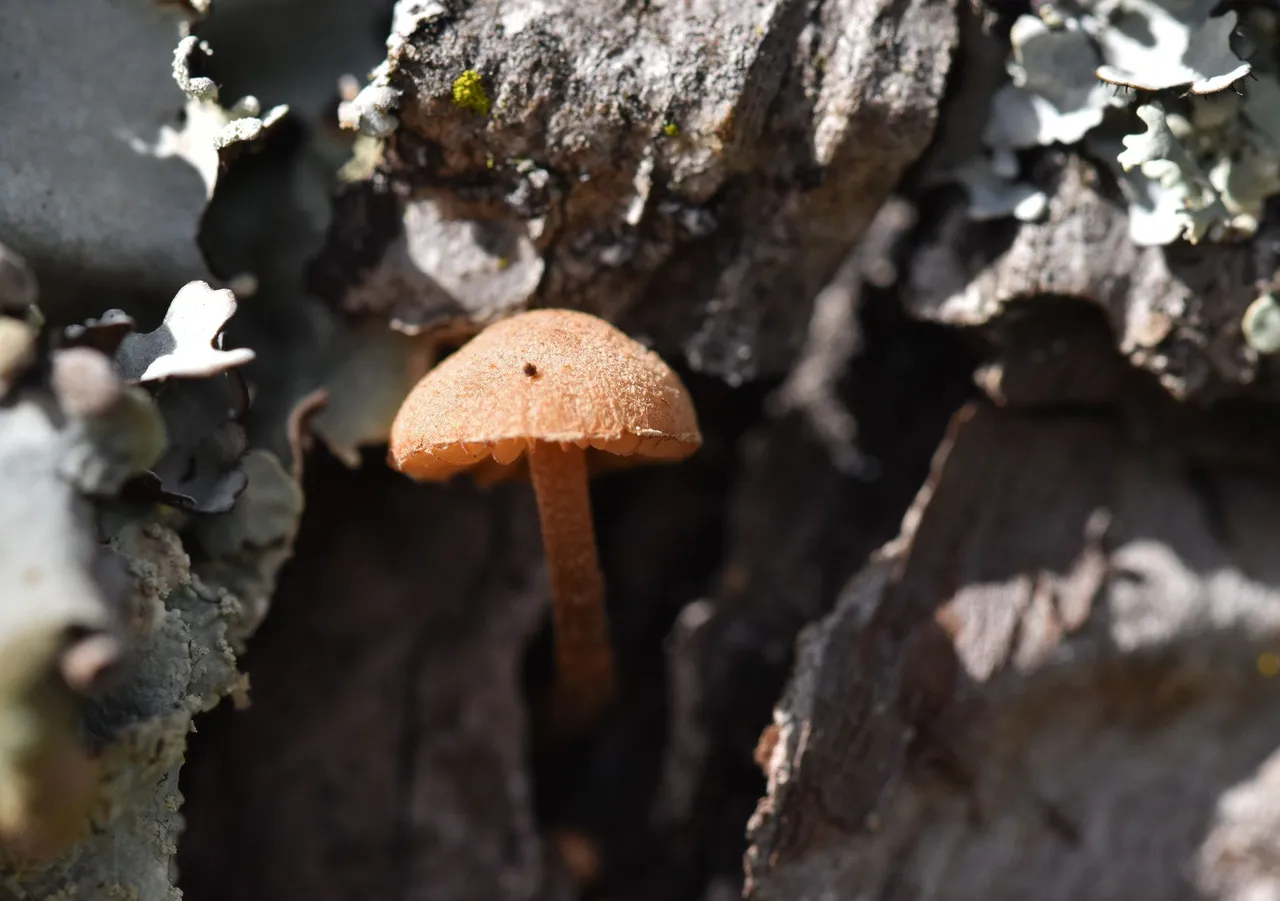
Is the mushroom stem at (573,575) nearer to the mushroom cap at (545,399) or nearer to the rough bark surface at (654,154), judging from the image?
the mushroom cap at (545,399)

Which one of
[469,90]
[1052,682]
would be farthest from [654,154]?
[1052,682]

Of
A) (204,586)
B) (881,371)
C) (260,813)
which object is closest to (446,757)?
(260,813)

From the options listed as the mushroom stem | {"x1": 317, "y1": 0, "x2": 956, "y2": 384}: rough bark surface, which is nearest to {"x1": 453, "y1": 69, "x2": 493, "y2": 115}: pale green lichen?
{"x1": 317, "y1": 0, "x2": 956, "y2": 384}: rough bark surface

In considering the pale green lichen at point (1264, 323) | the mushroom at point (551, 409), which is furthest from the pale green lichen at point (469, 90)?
the pale green lichen at point (1264, 323)

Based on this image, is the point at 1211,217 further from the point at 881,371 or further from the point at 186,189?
the point at 186,189

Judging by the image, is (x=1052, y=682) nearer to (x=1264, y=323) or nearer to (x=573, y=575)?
(x=1264, y=323)

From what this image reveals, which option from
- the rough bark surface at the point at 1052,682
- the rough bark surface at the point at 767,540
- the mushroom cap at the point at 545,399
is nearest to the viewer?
the mushroom cap at the point at 545,399
